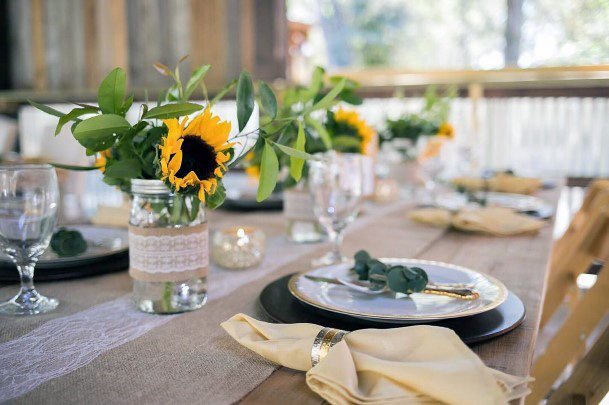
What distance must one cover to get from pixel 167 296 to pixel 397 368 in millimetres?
339

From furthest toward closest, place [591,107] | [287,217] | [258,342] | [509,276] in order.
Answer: [591,107]
[287,217]
[509,276]
[258,342]

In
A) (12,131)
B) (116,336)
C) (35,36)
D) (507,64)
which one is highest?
(35,36)

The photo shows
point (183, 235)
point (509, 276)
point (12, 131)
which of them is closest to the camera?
point (183, 235)

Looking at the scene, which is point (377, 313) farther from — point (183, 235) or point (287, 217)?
point (287, 217)

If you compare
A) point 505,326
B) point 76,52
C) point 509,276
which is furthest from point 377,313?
point 76,52

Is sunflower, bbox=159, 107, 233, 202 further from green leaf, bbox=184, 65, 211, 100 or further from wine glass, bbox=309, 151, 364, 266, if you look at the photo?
wine glass, bbox=309, 151, 364, 266

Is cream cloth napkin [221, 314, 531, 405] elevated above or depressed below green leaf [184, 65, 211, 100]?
below

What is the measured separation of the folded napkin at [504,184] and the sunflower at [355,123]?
51 cm

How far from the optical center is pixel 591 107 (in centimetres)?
376

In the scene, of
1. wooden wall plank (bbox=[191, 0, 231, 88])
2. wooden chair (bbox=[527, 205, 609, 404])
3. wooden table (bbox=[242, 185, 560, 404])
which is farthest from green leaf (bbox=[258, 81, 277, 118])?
wooden wall plank (bbox=[191, 0, 231, 88])

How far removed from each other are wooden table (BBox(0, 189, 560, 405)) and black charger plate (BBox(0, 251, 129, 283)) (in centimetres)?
1

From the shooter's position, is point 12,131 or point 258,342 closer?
point 258,342

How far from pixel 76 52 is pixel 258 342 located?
207 inches

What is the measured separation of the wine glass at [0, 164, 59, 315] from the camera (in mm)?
727
